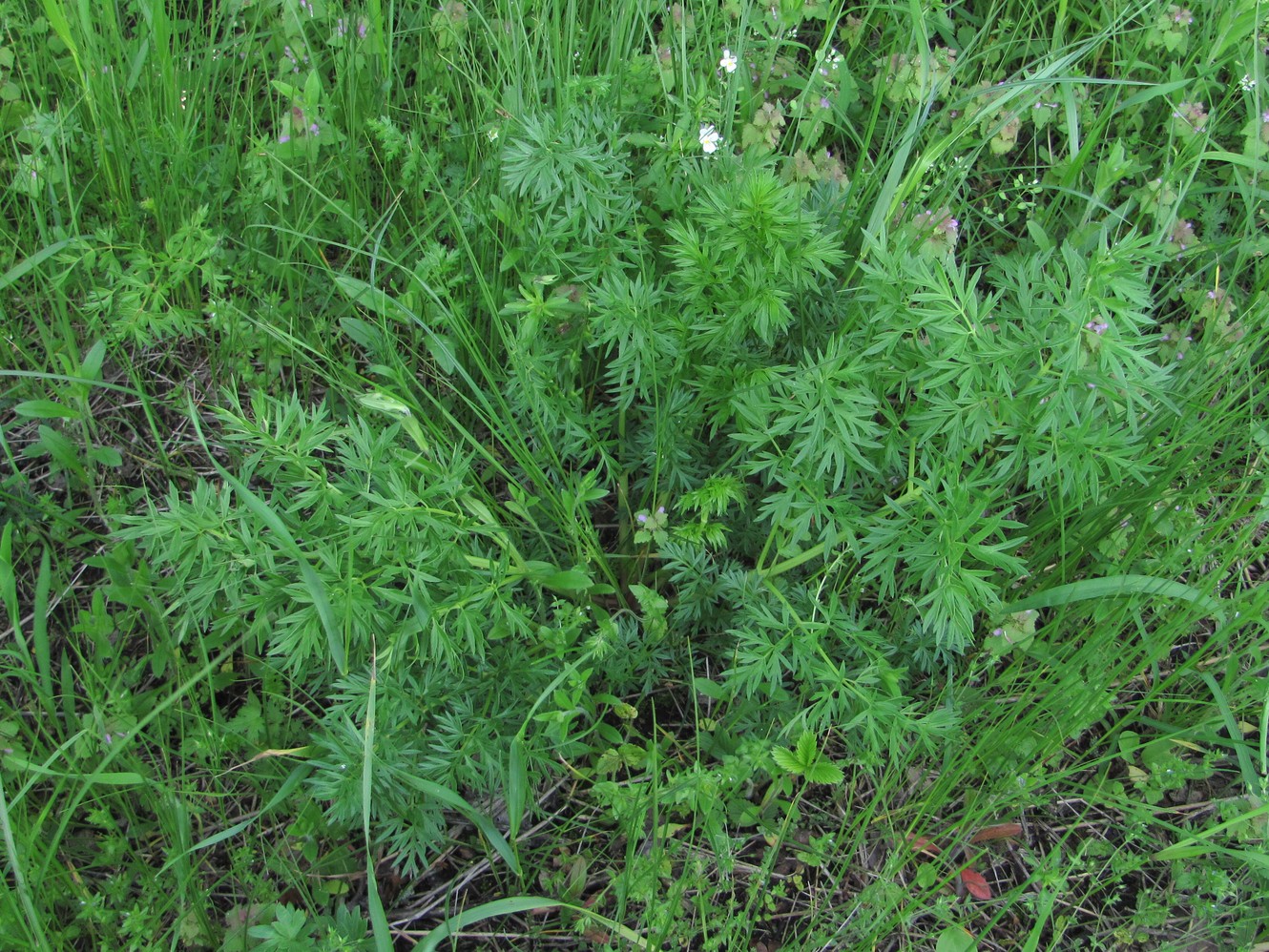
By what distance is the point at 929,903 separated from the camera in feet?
7.29

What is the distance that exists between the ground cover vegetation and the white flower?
0.04 meters

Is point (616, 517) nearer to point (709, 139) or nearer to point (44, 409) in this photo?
point (709, 139)

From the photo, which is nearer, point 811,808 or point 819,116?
point 811,808

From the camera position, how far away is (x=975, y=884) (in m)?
2.20

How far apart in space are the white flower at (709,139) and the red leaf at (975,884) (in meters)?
1.77

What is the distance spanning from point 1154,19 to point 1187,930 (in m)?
2.50

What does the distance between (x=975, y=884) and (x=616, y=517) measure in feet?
3.98

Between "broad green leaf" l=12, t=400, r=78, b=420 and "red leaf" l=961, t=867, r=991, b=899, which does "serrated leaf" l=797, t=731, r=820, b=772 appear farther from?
"broad green leaf" l=12, t=400, r=78, b=420

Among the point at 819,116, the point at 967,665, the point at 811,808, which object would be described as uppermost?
the point at 819,116

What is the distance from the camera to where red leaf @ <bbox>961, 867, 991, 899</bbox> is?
218 centimetres

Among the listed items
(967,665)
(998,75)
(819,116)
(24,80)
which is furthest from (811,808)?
(24,80)

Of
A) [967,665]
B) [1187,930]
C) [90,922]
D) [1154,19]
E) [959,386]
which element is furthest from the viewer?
[1154,19]

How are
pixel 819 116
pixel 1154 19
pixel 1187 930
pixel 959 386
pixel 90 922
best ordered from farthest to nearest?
pixel 1154 19 → pixel 819 116 → pixel 1187 930 → pixel 90 922 → pixel 959 386

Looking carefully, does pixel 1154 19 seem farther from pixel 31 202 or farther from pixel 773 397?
pixel 31 202
